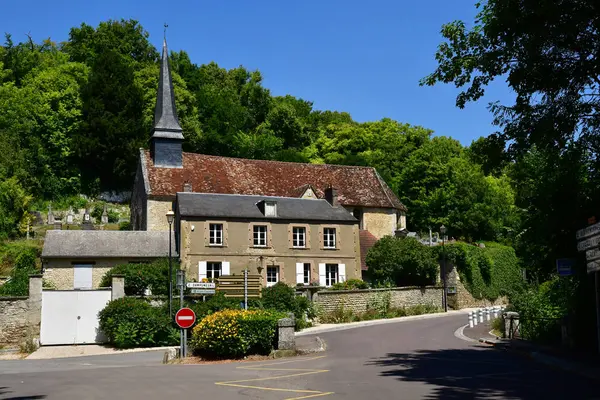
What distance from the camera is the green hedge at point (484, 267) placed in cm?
3994

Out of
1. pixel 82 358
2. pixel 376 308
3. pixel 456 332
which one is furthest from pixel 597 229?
pixel 376 308

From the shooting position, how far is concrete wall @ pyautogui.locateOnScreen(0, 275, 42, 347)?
24.5 meters

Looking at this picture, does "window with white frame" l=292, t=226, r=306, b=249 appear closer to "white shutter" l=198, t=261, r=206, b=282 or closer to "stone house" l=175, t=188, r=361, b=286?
"stone house" l=175, t=188, r=361, b=286

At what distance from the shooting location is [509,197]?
205 feet

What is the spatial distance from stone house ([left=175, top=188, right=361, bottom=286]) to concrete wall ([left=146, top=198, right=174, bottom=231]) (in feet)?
11.4

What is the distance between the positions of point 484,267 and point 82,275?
2310 centimetres

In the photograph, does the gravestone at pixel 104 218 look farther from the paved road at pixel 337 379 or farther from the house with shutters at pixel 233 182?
the paved road at pixel 337 379

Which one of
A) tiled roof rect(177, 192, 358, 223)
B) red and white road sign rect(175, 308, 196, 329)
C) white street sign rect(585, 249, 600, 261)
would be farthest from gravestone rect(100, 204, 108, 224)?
white street sign rect(585, 249, 600, 261)

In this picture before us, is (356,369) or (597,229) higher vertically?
(597,229)

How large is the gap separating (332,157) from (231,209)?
96.3 feet

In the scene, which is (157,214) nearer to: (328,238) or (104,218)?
(328,238)

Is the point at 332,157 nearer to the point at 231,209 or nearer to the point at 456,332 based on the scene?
the point at 231,209

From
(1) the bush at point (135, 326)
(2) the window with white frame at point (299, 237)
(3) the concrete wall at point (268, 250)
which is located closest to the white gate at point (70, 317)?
(1) the bush at point (135, 326)

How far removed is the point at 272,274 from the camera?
120ft
